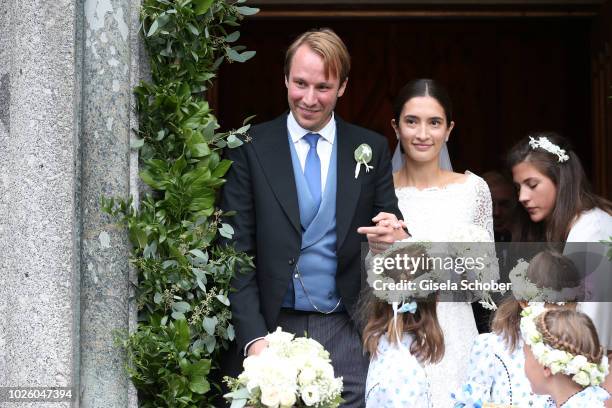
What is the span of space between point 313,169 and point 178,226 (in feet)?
2.02

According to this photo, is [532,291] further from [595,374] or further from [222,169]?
[222,169]

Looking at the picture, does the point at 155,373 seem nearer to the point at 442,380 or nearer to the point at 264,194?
the point at 264,194

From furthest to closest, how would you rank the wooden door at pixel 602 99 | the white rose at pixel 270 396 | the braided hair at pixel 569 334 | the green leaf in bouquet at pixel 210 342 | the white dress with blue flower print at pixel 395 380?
the wooden door at pixel 602 99
the green leaf in bouquet at pixel 210 342
the white dress with blue flower print at pixel 395 380
the braided hair at pixel 569 334
the white rose at pixel 270 396

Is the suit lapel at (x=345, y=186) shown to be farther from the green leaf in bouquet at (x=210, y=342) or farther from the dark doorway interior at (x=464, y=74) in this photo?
the dark doorway interior at (x=464, y=74)

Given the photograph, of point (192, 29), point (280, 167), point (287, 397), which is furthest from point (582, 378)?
point (192, 29)

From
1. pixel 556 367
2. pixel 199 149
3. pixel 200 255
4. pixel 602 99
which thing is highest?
pixel 602 99

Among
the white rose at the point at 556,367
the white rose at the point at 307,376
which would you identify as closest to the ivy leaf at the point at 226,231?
the white rose at the point at 307,376

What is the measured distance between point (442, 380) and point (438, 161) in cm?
116

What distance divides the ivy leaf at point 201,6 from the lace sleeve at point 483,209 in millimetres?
1584

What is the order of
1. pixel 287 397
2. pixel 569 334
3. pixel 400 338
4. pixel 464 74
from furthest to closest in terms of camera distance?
pixel 464 74 < pixel 400 338 < pixel 569 334 < pixel 287 397

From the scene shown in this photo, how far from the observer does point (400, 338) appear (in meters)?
4.68

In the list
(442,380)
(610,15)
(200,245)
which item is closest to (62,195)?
(200,245)

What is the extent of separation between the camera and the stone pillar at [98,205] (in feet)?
15.4

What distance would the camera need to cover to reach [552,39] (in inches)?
315
